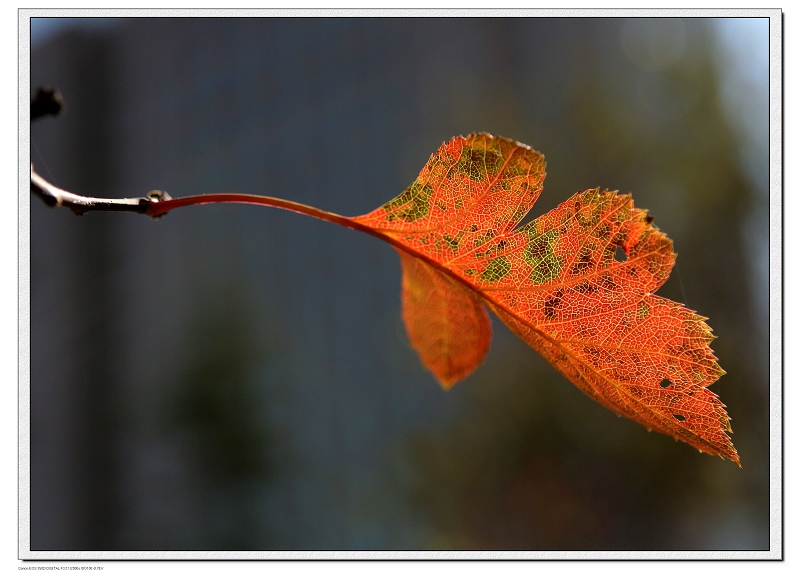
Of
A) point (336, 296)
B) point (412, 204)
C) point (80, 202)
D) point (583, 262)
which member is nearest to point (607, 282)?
point (583, 262)

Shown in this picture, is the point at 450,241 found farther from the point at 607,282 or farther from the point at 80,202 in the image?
the point at 80,202

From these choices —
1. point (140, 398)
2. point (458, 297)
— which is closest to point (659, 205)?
point (458, 297)

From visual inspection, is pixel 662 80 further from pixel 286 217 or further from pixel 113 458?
pixel 113 458

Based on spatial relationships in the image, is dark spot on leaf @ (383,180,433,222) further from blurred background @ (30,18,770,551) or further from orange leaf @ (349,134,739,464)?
blurred background @ (30,18,770,551)

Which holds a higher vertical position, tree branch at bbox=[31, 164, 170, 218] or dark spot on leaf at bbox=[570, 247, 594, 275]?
tree branch at bbox=[31, 164, 170, 218]

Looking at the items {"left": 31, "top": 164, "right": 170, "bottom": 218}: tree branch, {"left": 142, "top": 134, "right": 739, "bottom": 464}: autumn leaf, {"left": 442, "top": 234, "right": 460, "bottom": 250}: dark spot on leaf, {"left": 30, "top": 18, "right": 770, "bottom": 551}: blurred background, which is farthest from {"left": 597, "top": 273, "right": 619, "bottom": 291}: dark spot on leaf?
{"left": 30, "top": 18, "right": 770, "bottom": 551}: blurred background
